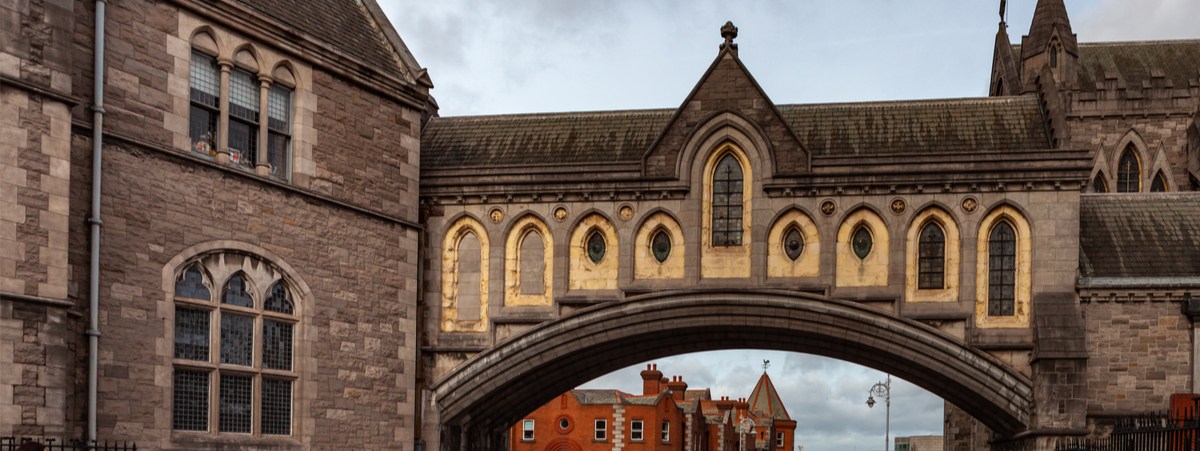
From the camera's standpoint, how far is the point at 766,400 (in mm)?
111375

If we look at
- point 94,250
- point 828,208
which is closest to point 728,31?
point 828,208

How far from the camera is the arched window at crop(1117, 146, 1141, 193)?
36688 millimetres

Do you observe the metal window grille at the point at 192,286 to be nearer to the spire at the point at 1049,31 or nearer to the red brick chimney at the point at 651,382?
the spire at the point at 1049,31

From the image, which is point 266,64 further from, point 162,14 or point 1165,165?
point 1165,165

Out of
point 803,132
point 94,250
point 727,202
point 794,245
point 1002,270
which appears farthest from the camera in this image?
point 803,132

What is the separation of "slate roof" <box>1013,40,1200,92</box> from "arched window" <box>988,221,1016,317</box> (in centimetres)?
1941

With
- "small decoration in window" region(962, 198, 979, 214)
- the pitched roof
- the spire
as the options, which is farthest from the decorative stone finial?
the pitched roof

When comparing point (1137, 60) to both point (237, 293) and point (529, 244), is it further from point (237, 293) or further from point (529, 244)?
point (237, 293)

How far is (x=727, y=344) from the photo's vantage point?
24203 mm

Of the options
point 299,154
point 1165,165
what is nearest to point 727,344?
point 299,154

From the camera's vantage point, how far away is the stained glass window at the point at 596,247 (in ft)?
72.8

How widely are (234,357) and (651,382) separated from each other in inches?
2088

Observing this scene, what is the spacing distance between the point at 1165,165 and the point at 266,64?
29.0m

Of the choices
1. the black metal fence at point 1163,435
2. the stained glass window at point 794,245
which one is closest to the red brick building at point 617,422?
the stained glass window at point 794,245
